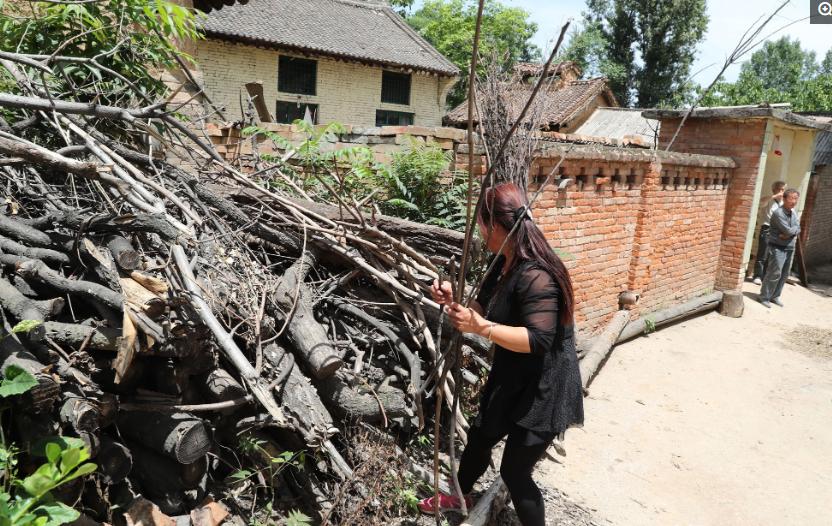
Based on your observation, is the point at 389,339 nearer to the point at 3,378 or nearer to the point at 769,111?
the point at 3,378

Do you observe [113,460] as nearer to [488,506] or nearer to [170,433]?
[170,433]

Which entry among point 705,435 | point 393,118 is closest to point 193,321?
point 705,435

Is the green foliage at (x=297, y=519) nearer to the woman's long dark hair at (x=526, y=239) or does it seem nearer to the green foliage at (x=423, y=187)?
the woman's long dark hair at (x=526, y=239)

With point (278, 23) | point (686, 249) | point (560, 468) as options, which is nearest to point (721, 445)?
point (560, 468)

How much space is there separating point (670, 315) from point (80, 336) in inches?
280

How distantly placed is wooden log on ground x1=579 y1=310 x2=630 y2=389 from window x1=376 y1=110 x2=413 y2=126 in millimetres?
16618

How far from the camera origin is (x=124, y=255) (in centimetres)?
283

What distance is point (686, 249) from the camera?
8367 millimetres

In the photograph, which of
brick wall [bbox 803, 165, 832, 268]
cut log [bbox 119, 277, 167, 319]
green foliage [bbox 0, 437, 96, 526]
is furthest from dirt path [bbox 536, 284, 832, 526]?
brick wall [bbox 803, 165, 832, 268]

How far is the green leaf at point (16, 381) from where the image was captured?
2094 mm

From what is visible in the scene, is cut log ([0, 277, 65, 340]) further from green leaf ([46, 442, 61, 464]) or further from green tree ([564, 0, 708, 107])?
green tree ([564, 0, 708, 107])

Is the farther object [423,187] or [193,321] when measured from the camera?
[423,187]

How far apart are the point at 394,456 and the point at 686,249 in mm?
6378

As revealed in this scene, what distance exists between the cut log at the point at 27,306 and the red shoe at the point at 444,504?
2.00 m
